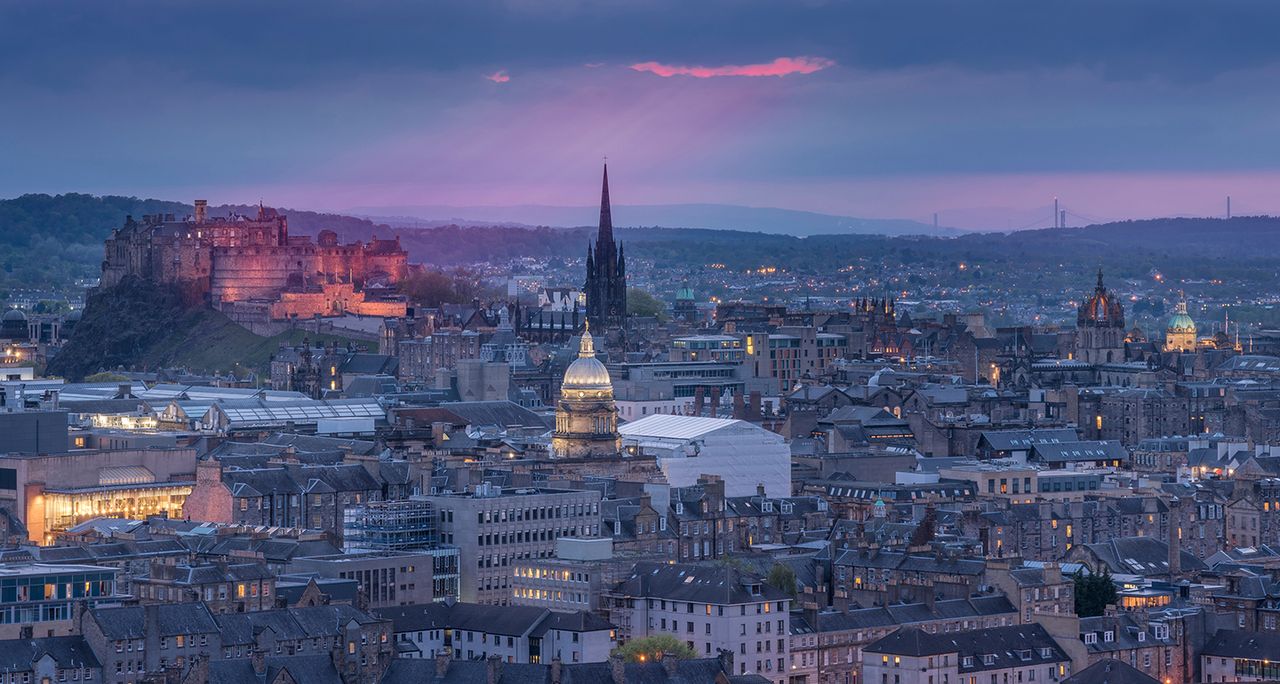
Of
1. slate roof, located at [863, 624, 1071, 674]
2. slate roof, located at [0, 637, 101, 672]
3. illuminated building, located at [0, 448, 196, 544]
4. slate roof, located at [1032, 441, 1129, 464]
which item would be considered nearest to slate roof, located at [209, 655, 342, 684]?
slate roof, located at [0, 637, 101, 672]

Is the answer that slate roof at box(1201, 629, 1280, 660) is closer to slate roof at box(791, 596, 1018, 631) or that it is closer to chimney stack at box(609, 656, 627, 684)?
slate roof at box(791, 596, 1018, 631)

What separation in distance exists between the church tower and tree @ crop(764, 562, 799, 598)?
31557 mm

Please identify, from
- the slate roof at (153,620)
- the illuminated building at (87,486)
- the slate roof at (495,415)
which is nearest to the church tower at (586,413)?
the illuminated building at (87,486)

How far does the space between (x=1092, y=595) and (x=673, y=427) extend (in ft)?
141

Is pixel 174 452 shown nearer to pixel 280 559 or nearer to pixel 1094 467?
pixel 280 559

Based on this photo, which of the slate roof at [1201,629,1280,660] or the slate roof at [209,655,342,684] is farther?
the slate roof at [1201,629,1280,660]

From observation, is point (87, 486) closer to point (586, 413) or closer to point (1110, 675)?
point (586, 413)

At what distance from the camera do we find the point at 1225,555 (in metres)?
157

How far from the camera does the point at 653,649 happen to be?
120m

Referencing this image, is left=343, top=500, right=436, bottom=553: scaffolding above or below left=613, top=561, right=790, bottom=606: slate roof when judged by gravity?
above

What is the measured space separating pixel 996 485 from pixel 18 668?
78068 millimetres

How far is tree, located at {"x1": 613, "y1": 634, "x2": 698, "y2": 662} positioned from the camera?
118438 mm

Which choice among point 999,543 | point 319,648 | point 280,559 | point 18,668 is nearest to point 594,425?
point 999,543

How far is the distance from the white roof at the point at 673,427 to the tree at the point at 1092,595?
34999mm
